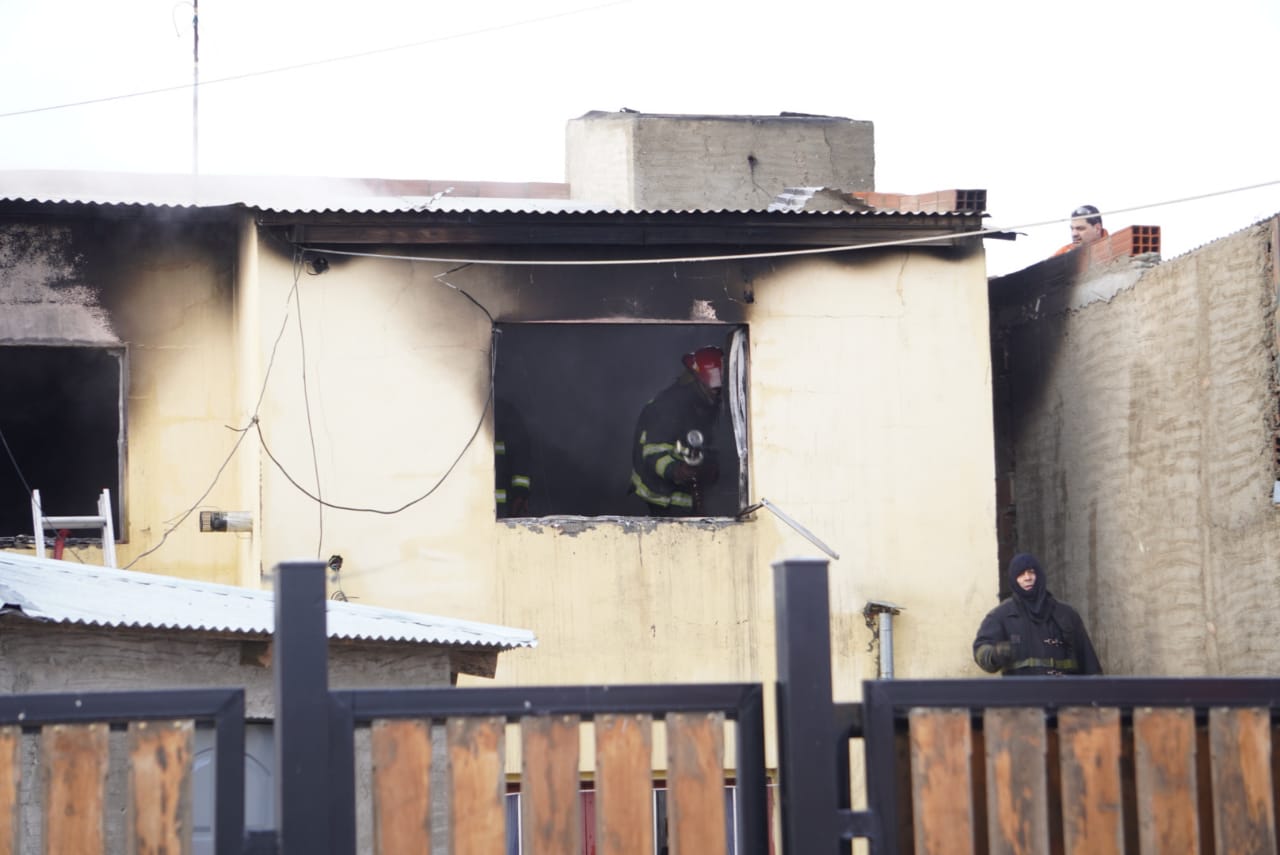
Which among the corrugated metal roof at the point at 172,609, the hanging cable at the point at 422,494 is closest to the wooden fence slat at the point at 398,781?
the corrugated metal roof at the point at 172,609

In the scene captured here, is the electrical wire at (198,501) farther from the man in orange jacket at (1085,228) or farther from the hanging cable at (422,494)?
the man in orange jacket at (1085,228)

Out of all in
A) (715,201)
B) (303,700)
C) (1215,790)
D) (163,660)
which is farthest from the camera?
(715,201)

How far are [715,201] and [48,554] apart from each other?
26.3ft

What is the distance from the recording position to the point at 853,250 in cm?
1216

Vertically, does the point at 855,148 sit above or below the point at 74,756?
above

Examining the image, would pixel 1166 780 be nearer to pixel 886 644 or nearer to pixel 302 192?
pixel 886 644

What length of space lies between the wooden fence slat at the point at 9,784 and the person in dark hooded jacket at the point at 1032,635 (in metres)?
6.46

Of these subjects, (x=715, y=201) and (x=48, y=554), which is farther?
(x=715, y=201)

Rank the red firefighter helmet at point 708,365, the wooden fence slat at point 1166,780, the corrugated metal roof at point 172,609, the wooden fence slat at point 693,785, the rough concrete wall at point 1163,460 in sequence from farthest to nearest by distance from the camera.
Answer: the red firefighter helmet at point 708,365 < the rough concrete wall at point 1163,460 < the corrugated metal roof at point 172,609 < the wooden fence slat at point 1166,780 < the wooden fence slat at point 693,785

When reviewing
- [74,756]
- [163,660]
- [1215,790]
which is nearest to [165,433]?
[163,660]

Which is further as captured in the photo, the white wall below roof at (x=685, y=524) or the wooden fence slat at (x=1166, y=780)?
the white wall below roof at (x=685, y=524)

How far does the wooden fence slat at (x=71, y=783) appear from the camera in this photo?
153 inches

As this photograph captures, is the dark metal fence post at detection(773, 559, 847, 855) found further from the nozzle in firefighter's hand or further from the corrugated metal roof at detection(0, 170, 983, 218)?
the nozzle in firefighter's hand

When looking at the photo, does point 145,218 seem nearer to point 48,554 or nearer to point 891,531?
point 48,554
